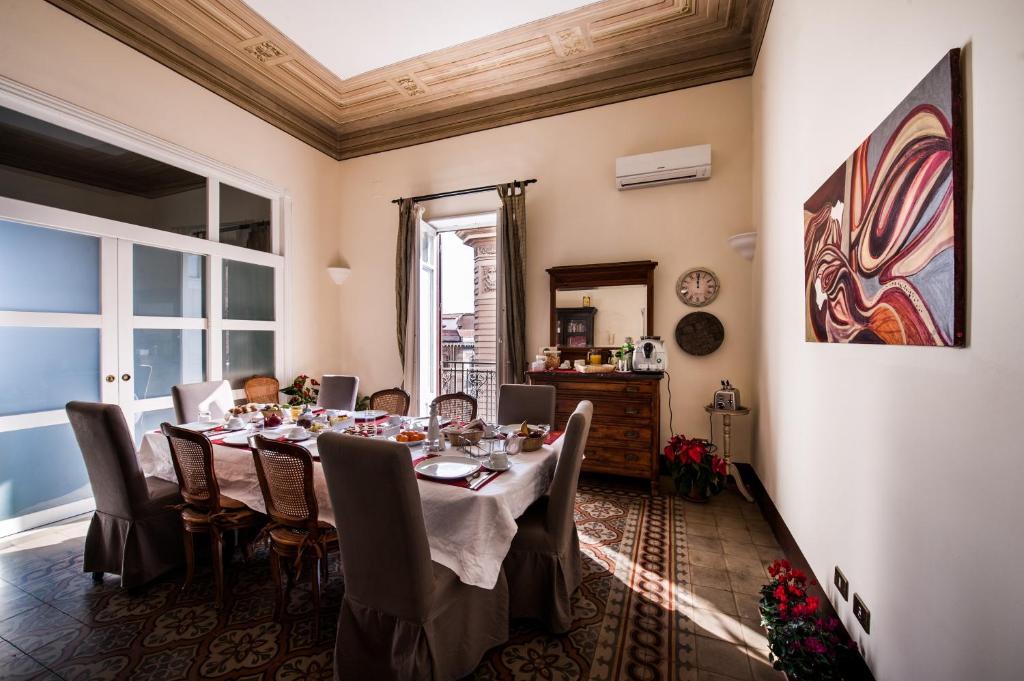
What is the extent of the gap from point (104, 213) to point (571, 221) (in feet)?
12.6

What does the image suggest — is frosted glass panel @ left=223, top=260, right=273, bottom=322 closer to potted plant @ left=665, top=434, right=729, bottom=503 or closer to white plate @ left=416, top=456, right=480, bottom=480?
white plate @ left=416, top=456, right=480, bottom=480

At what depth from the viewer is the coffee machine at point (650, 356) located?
3.48m

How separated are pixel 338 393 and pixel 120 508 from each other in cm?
158

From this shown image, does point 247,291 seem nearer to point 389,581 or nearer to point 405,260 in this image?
point 405,260

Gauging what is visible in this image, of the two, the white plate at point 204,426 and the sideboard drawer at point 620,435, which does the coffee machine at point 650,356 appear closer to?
the sideboard drawer at point 620,435

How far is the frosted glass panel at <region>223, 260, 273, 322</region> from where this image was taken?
4074 millimetres

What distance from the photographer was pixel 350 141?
5129 millimetres

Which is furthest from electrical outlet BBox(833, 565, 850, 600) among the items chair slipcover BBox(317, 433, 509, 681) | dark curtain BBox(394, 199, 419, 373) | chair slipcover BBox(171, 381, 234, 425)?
dark curtain BBox(394, 199, 419, 373)

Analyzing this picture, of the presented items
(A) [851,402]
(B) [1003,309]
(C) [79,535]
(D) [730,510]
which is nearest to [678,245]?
(D) [730,510]

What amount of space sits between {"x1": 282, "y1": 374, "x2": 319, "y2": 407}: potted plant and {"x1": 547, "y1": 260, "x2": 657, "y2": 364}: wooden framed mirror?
266 centimetres

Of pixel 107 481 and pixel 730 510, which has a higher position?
pixel 107 481

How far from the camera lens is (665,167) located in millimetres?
3637

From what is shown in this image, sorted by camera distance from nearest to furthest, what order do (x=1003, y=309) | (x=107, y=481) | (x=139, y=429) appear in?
(x=1003, y=309)
(x=107, y=481)
(x=139, y=429)

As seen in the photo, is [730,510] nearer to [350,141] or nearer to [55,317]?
[55,317]
